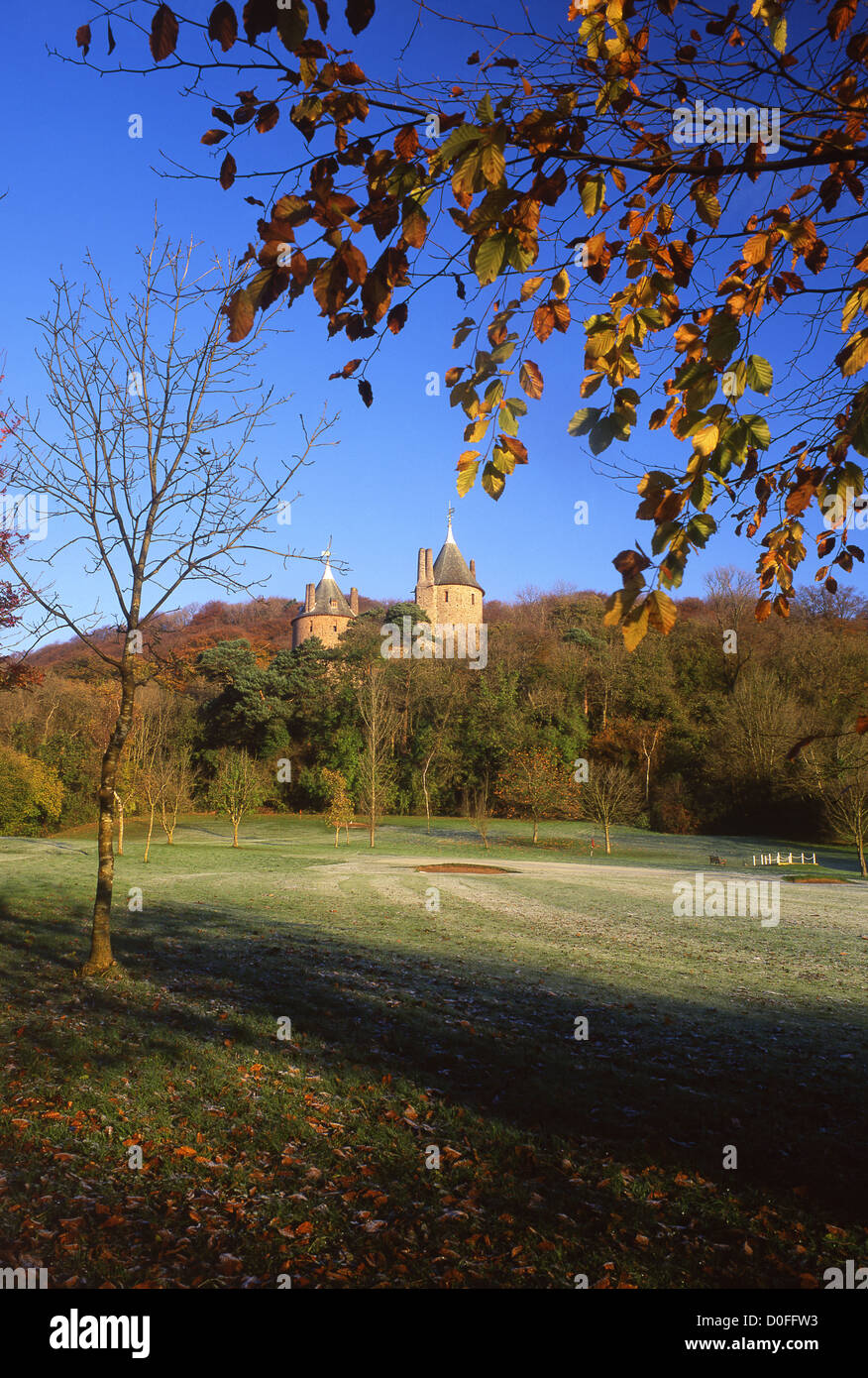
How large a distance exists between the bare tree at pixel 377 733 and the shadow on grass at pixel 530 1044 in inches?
969

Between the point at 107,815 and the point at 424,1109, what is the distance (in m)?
4.51

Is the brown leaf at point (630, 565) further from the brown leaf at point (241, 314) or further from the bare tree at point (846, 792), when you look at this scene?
the bare tree at point (846, 792)

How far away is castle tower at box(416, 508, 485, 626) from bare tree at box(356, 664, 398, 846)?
655 inches

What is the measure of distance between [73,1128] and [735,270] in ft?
19.9

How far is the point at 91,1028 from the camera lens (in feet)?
21.3

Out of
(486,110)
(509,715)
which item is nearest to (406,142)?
(486,110)

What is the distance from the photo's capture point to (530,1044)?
21.7 ft

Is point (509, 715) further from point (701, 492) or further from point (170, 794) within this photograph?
point (701, 492)

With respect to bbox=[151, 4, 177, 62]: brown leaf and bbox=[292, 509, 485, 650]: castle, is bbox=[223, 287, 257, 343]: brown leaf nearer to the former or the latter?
bbox=[151, 4, 177, 62]: brown leaf

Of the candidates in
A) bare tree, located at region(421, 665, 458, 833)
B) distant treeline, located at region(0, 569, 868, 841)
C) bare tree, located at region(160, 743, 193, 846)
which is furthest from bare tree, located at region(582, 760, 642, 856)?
bare tree, located at region(160, 743, 193, 846)

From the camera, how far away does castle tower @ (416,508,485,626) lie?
60156 mm

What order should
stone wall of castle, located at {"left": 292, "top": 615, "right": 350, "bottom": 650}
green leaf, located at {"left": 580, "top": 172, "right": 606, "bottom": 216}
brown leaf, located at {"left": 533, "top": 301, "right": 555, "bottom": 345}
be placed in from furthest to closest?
1. stone wall of castle, located at {"left": 292, "top": 615, "right": 350, "bottom": 650}
2. brown leaf, located at {"left": 533, "top": 301, "right": 555, "bottom": 345}
3. green leaf, located at {"left": 580, "top": 172, "right": 606, "bottom": 216}

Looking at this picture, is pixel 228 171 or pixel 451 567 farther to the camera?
Result: pixel 451 567

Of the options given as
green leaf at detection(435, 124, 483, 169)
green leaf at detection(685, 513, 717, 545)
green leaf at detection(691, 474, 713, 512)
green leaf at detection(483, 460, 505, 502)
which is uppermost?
green leaf at detection(435, 124, 483, 169)
